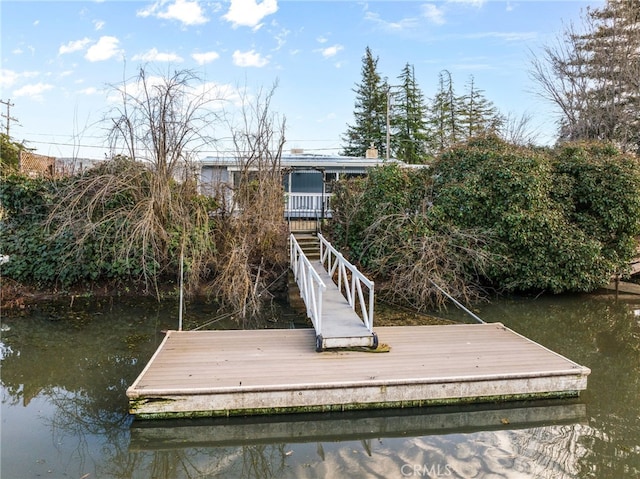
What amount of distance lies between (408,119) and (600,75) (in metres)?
13.6

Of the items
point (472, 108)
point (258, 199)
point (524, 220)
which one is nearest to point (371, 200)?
point (258, 199)

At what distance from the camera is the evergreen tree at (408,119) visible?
97.9ft

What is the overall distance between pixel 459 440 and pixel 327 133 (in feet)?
105

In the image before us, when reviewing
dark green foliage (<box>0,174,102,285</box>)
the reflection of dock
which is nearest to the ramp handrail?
the reflection of dock

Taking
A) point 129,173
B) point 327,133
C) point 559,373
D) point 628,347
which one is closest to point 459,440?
point 559,373

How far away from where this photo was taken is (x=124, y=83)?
8.80m

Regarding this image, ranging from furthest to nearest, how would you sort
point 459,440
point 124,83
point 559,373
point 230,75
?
1. point 230,75
2. point 124,83
3. point 559,373
4. point 459,440

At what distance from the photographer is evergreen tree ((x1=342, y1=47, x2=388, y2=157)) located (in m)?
30.4

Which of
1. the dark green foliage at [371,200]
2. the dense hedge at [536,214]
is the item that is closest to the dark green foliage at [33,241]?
the dark green foliage at [371,200]

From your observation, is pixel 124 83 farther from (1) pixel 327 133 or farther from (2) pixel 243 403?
(1) pixel 327 133

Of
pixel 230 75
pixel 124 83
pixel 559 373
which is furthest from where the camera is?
pixel 230 75

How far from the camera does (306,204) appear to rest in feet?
45.9

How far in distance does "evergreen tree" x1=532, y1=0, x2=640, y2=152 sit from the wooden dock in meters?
15.1

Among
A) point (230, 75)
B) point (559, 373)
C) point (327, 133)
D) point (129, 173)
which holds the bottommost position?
point (559, 373)
